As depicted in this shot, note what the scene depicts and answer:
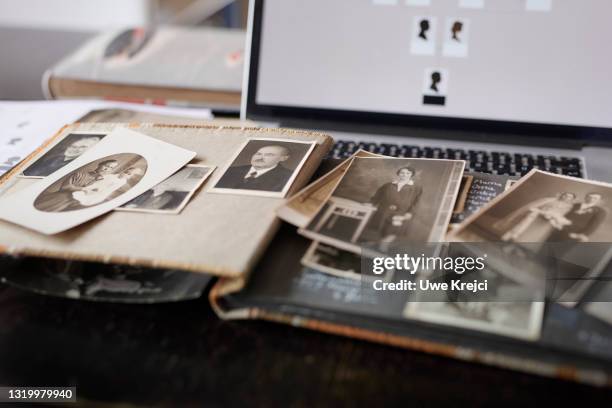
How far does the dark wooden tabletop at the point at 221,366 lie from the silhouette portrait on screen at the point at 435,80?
447 millimetres

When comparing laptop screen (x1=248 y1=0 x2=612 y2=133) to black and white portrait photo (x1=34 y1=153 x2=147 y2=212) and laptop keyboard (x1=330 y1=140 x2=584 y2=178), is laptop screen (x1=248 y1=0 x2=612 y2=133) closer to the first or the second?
laptop keyboard (x1=330 y1=140 x2=584 y2=178)

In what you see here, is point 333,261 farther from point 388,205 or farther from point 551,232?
point 551,232

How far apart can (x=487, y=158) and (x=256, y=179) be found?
1.09 ft

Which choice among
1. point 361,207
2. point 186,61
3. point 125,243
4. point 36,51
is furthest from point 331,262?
point 36,51

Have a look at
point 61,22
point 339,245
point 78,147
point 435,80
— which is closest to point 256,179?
point 339,245

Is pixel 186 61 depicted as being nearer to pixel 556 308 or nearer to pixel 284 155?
pixel 284 155

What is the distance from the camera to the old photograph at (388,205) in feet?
1.51

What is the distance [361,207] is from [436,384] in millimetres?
177

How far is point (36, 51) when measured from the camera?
1.12 meters

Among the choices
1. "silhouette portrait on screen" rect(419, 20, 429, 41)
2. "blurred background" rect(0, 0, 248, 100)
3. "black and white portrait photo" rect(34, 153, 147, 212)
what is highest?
"silhouette portrait on screen" rect(419, 20, 429, 41)

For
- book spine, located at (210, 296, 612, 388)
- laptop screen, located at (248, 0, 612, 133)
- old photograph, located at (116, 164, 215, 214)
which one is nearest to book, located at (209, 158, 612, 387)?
book spine, located at (210, 296, 612, 388)

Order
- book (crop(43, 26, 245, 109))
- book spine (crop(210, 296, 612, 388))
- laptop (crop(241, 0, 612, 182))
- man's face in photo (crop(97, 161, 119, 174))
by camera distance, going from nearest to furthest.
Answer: book spine (crop(210, 296, 612, 388)) < man's face in photo (crop(97, 161, 119, 174)) < laptop (crop(241, 0, 612, 182)) < book (crop(43, 26, 245, 109))

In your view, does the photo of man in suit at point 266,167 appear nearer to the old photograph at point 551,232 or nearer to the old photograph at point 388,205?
the old photograph at point 388,205

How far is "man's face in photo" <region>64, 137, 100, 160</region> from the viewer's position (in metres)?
0.60
